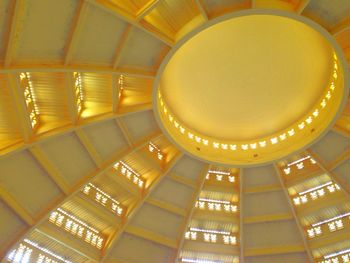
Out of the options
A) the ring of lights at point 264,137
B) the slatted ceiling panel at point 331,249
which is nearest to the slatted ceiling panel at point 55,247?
the ring of lights at point 264,137

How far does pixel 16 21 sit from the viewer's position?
14.0m

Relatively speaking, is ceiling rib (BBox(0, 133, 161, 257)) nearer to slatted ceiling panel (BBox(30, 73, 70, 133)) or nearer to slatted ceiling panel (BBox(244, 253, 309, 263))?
slatted ceiling panel (BBox(30, 73, 70, 133))

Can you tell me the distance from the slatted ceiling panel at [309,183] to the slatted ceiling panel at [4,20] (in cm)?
1730

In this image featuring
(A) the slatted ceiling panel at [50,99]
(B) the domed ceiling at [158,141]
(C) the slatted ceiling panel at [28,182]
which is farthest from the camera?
(C) the slatted ceiling panel at [28,182]

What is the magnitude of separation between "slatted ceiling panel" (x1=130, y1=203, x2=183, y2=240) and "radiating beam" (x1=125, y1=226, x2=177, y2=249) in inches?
7.0

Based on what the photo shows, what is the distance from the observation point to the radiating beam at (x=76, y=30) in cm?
1480

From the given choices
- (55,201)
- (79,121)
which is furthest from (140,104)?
(55,201)

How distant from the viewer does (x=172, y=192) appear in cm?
2478

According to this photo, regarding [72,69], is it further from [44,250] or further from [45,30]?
[44,250]

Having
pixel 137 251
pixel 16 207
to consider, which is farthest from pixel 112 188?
pixel 16 207

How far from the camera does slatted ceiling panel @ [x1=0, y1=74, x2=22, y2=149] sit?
17250mm

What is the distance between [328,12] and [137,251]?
1651cm

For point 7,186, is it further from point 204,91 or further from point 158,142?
point 204,91

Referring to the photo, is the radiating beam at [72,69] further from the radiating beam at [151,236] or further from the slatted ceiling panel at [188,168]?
the radiating beam at [151,236]
